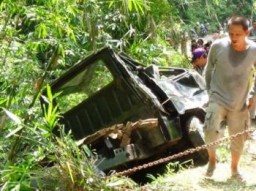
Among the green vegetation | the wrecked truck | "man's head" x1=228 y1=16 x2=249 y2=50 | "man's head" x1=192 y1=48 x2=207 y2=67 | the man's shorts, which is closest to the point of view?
the green vegetation

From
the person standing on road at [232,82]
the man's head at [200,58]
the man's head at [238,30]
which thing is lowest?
the man's head at [200,58]

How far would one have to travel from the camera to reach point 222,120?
4.25 m

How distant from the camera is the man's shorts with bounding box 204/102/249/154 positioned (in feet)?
13.6

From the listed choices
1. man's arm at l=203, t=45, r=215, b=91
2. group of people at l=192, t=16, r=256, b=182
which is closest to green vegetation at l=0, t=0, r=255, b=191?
man's arm at l=203, t=45, r=215, b=91

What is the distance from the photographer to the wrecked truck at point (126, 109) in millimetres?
5184

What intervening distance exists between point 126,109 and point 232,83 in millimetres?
1713

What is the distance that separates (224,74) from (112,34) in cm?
505

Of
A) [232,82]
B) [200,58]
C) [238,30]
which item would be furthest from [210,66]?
[200,58]

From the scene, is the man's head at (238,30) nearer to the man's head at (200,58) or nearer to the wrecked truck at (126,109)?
the wrecked truck at (126,109)

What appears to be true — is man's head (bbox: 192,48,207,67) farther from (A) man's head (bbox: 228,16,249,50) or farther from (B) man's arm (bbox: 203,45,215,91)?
(A) man's head (bbox: 228,16,249,50)

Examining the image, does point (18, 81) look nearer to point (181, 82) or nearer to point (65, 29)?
point (65, 29)

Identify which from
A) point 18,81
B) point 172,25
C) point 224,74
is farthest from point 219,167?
point 172,25

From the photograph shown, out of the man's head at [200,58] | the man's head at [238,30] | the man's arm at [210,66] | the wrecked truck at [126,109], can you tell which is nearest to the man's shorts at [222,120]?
the man's arm at [210,66]

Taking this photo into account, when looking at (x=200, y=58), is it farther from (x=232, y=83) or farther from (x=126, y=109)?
(x=232, y=83)
